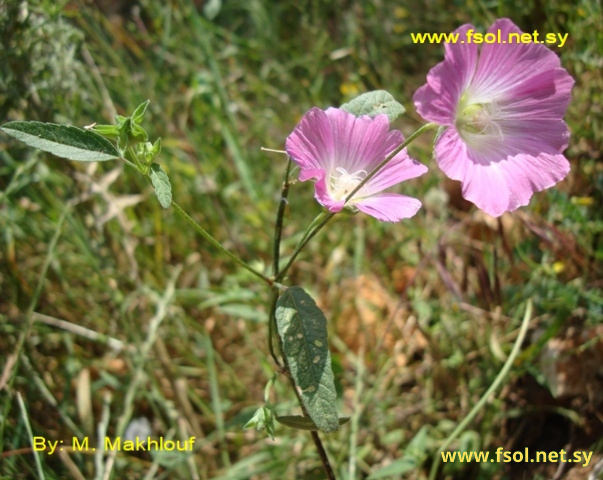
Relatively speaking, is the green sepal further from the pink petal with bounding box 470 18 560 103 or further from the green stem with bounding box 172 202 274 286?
the pink petal with bounding box 470 18 560 103

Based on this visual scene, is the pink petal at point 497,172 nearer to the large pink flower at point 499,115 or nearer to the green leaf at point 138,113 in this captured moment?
the large pink flower at point 499,115

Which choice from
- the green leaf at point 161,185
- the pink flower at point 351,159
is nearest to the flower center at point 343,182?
the pink flower at point 351,159

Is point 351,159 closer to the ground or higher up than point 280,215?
higher up

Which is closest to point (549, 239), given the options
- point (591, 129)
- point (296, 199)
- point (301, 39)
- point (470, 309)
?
point (470, 309)

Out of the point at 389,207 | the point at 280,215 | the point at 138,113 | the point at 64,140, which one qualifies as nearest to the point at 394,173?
the point at 389,207

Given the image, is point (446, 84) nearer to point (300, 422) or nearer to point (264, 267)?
point (300, 422)

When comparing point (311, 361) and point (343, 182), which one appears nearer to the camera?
point (311, 361)

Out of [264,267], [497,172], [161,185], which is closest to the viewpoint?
[161,185]
